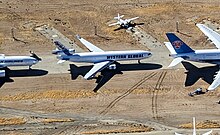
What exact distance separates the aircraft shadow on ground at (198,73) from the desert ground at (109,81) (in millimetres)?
170

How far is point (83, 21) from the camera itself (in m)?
117

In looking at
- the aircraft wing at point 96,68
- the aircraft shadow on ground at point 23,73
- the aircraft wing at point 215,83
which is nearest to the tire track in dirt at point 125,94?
the aircraft wing at point 96,68

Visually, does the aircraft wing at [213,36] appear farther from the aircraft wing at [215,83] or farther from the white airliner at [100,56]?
the aircraft wing at [215,83]

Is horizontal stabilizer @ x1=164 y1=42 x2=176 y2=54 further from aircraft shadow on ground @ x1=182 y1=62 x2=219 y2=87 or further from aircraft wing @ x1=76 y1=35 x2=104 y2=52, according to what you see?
aircraft wing @ x1=76 y1=35 x2=104 y2=52

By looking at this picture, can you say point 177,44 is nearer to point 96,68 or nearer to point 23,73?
point 96,68

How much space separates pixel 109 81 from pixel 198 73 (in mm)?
15495

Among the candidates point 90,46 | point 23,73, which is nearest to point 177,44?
point 90,46

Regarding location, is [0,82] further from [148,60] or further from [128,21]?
[128,21]

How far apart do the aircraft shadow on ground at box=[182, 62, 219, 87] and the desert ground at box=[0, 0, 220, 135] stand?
17 cm

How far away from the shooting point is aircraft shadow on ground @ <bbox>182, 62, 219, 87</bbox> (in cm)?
8907

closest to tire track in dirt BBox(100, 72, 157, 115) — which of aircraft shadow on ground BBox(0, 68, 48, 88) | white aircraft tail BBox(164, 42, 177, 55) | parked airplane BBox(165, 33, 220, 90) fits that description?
white aircraft tail BBox(164, 42, 177, 55)

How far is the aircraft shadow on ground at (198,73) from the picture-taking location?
89075 mm

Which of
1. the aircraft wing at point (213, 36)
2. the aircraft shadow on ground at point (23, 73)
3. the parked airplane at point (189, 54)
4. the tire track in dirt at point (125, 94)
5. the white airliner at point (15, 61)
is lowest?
the tire track in dirt at point (125, 94)

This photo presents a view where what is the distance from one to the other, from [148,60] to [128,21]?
17169mm
